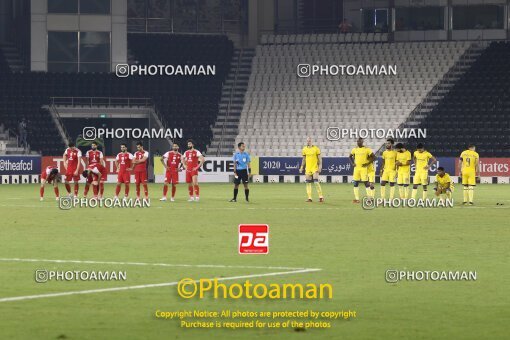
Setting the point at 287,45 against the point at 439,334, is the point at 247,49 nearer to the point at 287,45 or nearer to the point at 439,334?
the point at 287,45

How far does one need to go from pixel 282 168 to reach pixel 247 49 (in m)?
14.6

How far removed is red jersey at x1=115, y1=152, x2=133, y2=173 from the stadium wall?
69.3 feet

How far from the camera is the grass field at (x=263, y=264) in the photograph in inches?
496

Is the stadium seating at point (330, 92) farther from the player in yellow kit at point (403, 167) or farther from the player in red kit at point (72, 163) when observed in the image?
the player in red kit at point (72, 163)

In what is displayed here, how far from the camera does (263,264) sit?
18.8 metres

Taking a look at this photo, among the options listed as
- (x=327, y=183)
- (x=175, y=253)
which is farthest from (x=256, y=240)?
(x=327, y=183)

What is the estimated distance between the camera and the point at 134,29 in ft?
238

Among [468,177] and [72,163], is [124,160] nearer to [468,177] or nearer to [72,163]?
[72,163]

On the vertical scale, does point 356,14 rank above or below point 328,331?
above

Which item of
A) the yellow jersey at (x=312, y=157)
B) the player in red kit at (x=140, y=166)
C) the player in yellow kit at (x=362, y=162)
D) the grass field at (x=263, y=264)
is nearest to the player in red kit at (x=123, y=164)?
the player in red kit at (x=140, y=166)

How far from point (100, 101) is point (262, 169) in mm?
11502

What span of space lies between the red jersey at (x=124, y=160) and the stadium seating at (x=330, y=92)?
2717 cm

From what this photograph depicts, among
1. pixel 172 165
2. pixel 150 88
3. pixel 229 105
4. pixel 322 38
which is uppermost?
pixel 322 38

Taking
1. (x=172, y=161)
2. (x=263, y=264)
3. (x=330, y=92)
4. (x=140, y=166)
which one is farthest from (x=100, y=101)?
(x=263, y=264)
